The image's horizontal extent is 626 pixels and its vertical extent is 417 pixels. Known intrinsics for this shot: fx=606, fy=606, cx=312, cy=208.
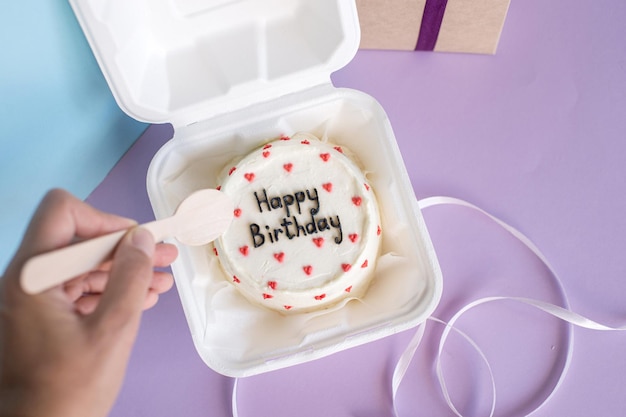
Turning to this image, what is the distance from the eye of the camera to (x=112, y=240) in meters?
0.68

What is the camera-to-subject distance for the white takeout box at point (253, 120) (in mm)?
905

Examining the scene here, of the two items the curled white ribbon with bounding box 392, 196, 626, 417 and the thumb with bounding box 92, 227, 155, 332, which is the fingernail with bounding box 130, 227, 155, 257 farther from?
the curled white ribbon with bounding box 392, 196, 626, 417

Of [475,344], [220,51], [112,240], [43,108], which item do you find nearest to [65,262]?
[112,240]

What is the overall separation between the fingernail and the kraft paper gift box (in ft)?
2.02

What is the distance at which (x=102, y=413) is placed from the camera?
0.61m

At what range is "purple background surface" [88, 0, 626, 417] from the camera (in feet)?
3.47

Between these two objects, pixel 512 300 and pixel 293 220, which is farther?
Answer: pixel 512 300

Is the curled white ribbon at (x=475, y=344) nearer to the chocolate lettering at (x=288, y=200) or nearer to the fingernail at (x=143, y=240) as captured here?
the chocolate lettering at (x=288, y=200)

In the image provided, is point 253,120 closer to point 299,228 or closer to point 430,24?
point 299,228

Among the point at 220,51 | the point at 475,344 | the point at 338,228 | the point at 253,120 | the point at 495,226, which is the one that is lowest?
the point at 475,344

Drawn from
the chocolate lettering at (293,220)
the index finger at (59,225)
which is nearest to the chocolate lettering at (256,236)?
the chocolate lettering at (293,220)

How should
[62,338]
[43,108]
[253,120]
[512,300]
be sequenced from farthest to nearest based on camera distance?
[512,300], [253,120], [43,108], [62,338]

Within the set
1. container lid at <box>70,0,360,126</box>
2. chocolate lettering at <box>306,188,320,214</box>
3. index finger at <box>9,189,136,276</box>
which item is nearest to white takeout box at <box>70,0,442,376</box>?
container lid at <box>70,0,360,126</box>

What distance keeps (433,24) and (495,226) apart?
39 centimetres
